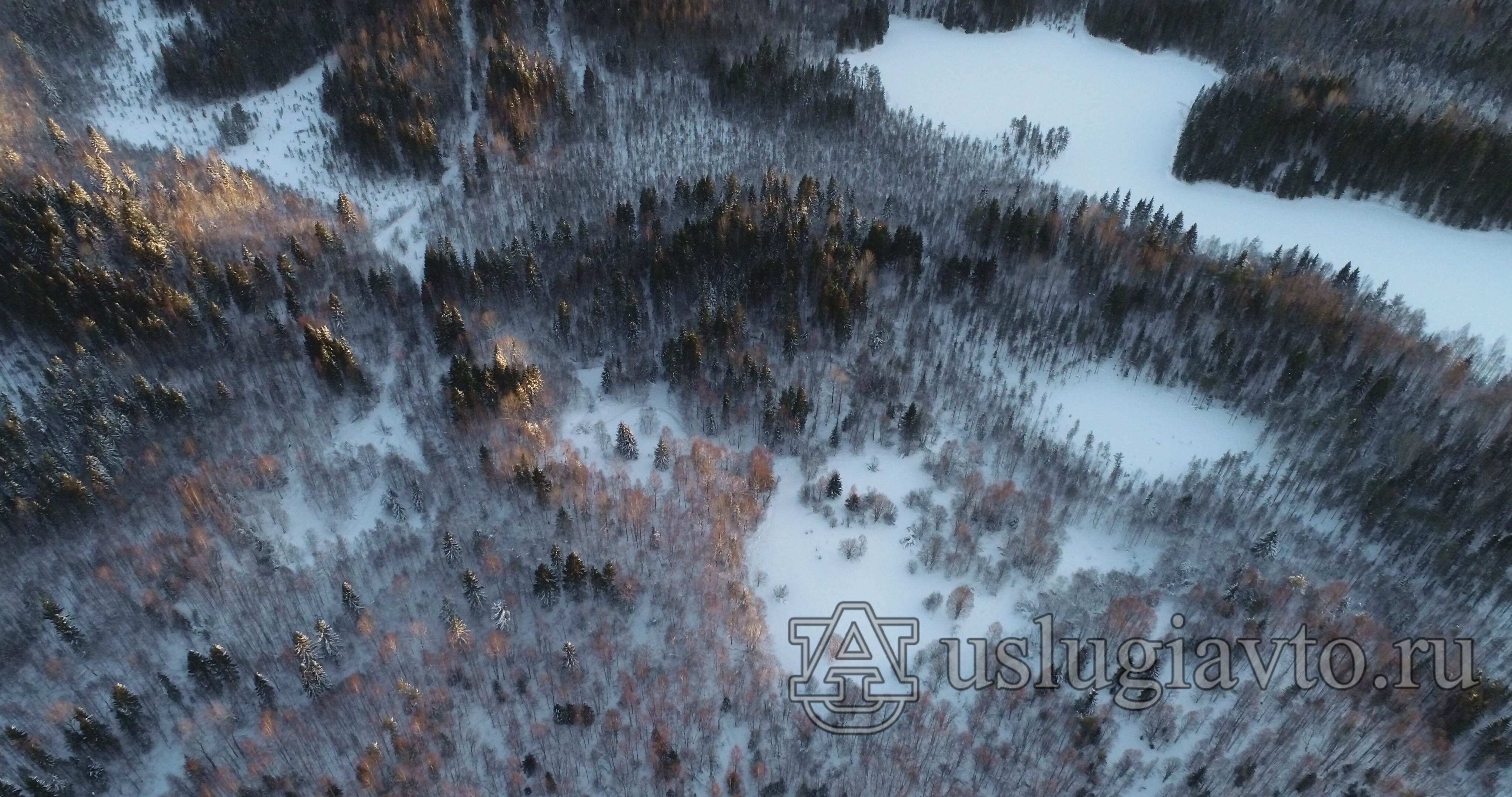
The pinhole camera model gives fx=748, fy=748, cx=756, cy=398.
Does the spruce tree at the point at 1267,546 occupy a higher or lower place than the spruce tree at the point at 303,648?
higher

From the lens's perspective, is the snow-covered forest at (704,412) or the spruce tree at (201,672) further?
the snow-covered forest at (704,412)

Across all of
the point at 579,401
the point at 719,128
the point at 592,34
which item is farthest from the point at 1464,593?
the point at 592,34

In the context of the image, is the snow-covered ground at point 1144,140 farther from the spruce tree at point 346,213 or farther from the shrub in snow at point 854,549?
the spruce tree at point 346,213

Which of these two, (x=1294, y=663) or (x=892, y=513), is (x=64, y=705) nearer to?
(x=892, y=513)

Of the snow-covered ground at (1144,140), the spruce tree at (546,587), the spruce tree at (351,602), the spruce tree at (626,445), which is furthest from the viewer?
the snow-covered ground at (1144,140)

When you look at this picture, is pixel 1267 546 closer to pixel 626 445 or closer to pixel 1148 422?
pixel 1148 422

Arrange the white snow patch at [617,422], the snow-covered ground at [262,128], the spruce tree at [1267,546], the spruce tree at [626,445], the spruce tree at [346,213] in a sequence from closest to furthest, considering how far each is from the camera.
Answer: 1. the spruce tree at [1267,546]
2. the spruce tree at [626,445]
3. the white snow patch at [617,422]
4. the spruce tree at [346,213]
5. the snow-covered ground at [262,128]

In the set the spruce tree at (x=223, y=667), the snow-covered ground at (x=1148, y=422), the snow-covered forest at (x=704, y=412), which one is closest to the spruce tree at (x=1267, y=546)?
the snow-covered forest at (x=704, y=412)
